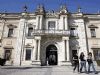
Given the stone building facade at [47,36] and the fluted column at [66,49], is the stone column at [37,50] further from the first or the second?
the fluted column at [66,49]

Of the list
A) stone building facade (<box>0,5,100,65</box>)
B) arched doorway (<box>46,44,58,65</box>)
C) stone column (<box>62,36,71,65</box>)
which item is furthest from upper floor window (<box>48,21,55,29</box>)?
stone column (<box>62,36,71,65</box>)

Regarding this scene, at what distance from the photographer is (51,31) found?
29734mm

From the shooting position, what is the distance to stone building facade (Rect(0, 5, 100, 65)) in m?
29.2

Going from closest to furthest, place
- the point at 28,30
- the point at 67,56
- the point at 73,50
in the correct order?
the point at 67,56
the point at 73,50
the point at 28,30

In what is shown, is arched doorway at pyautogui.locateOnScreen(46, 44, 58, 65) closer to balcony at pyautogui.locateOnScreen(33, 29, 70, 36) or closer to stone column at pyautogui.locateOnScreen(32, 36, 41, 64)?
stone column at pyautogui.locateOnScreen(32, 36, 41, 64)

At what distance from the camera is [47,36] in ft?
97.9

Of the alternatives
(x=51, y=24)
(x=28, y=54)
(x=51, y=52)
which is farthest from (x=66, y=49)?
(x=28, y=54)

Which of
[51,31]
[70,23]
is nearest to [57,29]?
[51,31]

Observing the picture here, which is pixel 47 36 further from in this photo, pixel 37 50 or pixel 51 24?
pixel 51 24

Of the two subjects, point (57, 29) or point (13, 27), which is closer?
point (57, 29)

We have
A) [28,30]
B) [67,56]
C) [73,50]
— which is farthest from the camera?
[28,30]

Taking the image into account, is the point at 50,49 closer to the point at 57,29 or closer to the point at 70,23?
the point at 57,29

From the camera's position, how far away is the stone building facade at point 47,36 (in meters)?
29.2

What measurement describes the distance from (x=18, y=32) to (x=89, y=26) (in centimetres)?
1465
